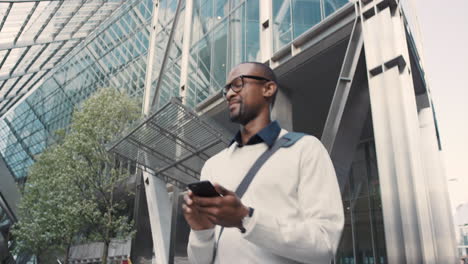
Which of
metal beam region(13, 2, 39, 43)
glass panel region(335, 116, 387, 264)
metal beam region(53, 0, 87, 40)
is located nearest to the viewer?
glass panel region(335, 116, 387, 264)

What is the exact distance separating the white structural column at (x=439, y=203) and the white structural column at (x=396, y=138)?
77 cm

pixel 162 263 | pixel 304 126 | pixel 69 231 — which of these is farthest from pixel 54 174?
pixel 304 126

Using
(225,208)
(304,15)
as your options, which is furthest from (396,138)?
(225,208)

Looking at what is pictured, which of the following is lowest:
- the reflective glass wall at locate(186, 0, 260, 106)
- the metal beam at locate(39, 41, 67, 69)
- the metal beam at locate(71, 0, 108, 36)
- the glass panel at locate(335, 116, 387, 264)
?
the glass panel at locate(335, 116, 387, 264)

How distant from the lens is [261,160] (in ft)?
4.62

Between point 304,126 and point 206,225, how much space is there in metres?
14.4

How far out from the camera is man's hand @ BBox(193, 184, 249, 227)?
43.0 inches

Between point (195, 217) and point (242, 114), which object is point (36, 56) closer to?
point (242, 114)

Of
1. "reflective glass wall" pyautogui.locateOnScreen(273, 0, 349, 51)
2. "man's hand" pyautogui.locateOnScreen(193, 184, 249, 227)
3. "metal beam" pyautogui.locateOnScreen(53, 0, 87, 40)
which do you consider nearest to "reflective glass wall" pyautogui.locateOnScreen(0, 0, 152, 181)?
"metal beam" pyautogui.locateOnScreen(53, 0, 87, 40)

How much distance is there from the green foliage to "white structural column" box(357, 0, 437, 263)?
11.9 m

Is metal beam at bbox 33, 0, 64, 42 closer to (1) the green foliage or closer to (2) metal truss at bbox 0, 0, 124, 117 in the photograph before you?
(2) metal truss at bbox 0, 0, 124, 117

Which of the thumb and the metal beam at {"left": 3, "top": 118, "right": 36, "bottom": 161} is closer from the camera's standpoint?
the thumb

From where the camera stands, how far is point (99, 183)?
1738 centimetres

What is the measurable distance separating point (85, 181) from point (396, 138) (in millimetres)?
14069
